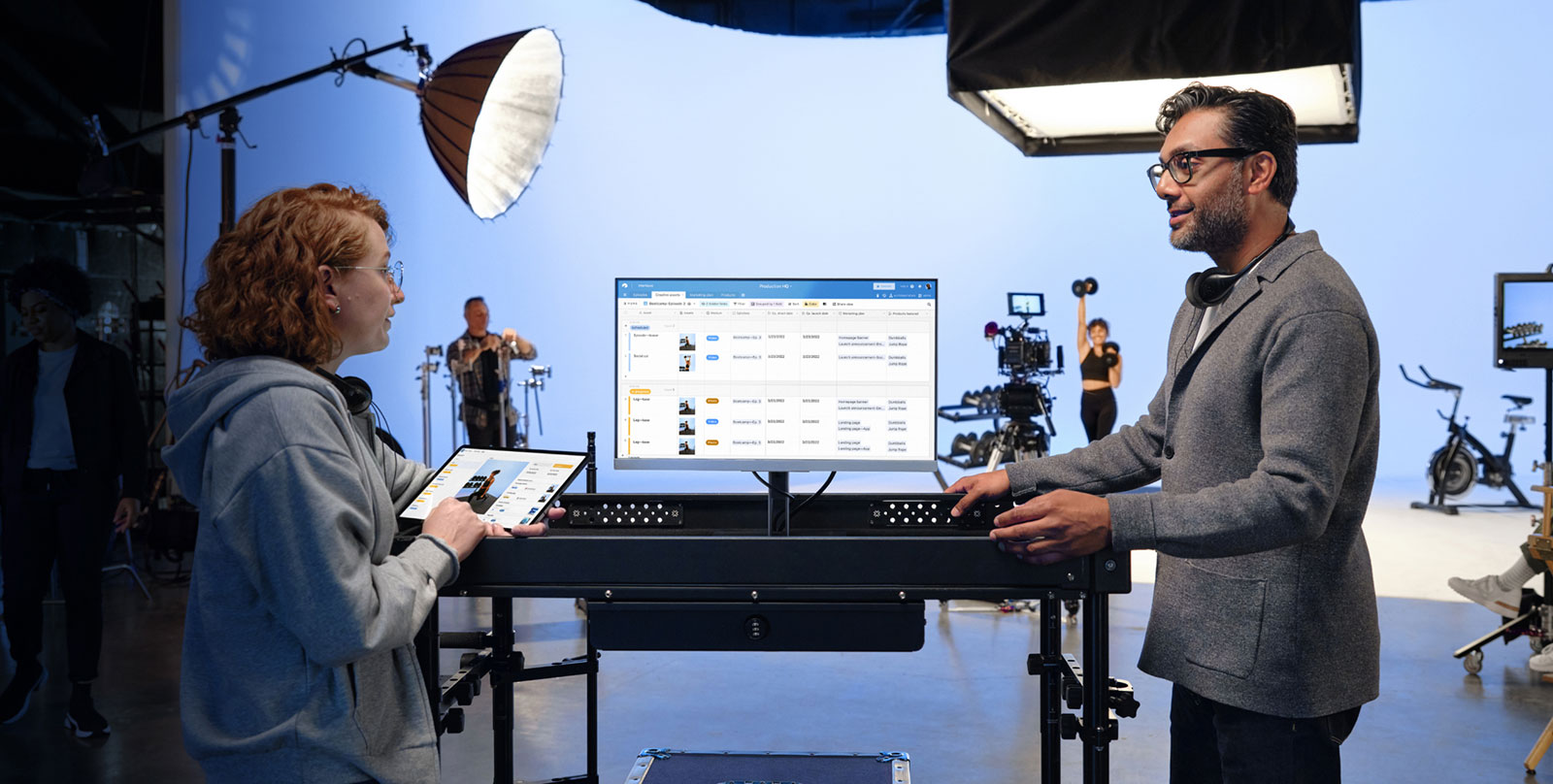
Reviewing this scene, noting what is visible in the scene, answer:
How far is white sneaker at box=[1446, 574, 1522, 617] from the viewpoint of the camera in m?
3.85

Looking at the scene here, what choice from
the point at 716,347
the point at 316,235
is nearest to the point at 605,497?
the point at 716,347

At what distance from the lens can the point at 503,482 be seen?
1641 millimetres

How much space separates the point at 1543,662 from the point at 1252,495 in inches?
129

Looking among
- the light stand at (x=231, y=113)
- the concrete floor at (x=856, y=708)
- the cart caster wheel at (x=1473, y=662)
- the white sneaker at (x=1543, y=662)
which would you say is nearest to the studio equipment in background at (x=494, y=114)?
the light stand at (x=231, y=113)

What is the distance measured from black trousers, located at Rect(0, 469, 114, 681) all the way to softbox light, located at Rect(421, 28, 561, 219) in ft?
5.11

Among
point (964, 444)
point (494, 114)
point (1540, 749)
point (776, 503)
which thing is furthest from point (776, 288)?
point (964, 444)

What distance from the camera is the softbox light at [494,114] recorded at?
315cm

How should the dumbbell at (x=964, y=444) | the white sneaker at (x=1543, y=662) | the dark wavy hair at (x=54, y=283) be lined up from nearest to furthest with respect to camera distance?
the dark wavy hair at (x=54, y=283) < the white sneaker at (x=1543, y=662) < the dumbbell at (x=964, y=444)

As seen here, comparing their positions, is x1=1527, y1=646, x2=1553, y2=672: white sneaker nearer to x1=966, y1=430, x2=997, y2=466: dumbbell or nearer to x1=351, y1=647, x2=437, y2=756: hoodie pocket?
x1=351, y1=647, x2=437, y2=756: hoodie pocket

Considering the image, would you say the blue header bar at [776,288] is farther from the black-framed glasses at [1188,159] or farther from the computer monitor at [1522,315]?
the computer monitor at [1522,315]

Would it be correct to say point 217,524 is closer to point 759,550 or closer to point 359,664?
point 359,664

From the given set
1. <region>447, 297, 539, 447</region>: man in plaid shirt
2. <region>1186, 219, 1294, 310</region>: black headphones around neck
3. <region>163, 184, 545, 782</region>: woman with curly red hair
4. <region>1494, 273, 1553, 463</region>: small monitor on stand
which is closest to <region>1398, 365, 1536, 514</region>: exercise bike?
<region>1494, 273, 1553, 463</region>: small monitor on stand

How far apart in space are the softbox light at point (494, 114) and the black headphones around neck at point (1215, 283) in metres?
2.13

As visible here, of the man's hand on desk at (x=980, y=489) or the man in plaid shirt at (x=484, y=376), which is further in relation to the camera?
the man in plaid shirt at (x=484, y=376)
